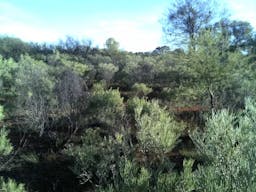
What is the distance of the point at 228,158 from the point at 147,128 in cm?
654

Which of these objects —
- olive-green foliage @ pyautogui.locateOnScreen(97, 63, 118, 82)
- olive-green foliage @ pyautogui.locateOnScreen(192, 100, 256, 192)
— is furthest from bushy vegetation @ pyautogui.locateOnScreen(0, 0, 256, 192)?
olive-green foliage @ pyautogui.locateOnScreen(97, 63, 118, 82)

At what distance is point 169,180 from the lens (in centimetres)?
1002

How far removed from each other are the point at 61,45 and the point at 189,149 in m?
46.1

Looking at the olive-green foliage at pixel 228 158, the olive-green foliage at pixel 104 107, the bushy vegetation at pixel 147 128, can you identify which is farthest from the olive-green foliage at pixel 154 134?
→ the olive-green foliage at pixel 104 107

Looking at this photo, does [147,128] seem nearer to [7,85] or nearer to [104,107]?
[104,107]

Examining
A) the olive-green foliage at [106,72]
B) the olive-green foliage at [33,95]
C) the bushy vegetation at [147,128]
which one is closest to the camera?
the bushy vegetation at [147,128]

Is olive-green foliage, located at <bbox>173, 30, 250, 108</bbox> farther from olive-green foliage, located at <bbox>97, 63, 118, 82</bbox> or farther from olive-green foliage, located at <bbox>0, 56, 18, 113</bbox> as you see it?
olive-green foliage, located at <bbox>97, 63, 118, 82</bbox>

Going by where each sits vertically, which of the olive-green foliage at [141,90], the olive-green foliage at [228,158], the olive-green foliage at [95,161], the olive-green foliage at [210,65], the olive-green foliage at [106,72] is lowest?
the olive-green foliage at [95,161]

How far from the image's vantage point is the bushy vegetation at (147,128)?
8289 mm

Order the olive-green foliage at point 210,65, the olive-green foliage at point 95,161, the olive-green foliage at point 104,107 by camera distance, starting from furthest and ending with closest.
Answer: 1. the olive-green foliage at point 104,107
2. the olive-green foliage at point 210,65
3. the olive-green foliage at point 95,161

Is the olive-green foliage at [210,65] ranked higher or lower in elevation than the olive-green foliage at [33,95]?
higher

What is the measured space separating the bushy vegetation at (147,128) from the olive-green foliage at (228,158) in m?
0.02

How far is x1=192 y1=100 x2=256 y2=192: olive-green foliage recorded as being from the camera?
6.38 meters

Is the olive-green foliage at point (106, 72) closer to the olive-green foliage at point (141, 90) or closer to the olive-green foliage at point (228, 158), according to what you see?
the olive-green foliage at point (141, 90)
